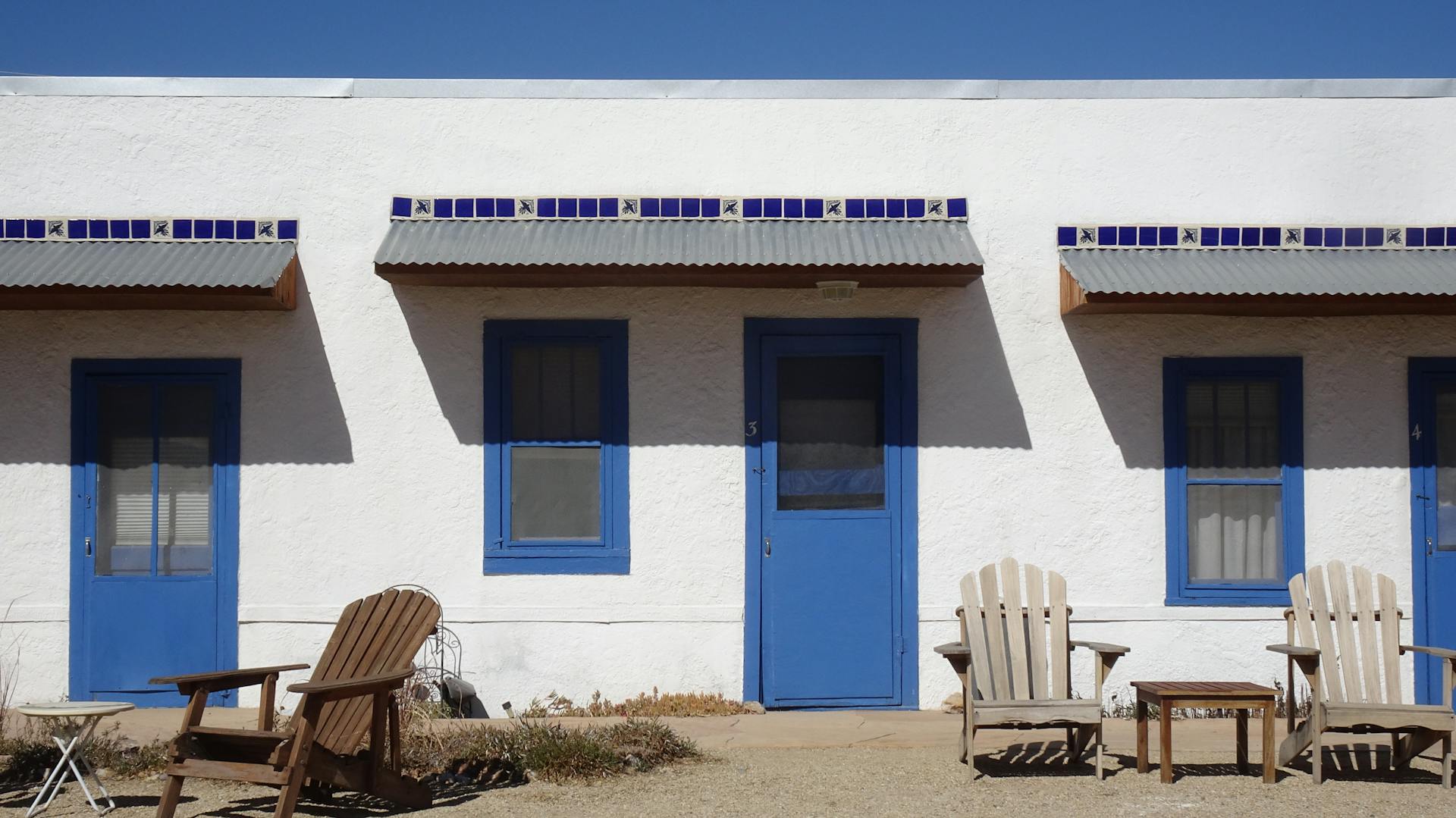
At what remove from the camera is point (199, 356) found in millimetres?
8062

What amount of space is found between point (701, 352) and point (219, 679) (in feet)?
11.4

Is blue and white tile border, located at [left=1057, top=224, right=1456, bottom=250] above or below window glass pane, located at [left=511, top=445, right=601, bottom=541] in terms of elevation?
above

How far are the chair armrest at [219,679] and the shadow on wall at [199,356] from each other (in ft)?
7.88

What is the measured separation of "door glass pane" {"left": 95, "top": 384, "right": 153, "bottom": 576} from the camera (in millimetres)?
8086

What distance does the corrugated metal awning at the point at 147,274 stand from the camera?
24.2ft

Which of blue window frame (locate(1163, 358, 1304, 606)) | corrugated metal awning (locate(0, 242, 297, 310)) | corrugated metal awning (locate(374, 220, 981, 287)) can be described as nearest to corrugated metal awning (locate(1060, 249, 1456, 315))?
blue window frame (locate(1163, 358, 1304, 606))

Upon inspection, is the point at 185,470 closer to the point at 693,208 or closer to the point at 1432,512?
the point at 693,208

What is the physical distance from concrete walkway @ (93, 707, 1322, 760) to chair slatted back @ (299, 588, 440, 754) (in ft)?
4.41

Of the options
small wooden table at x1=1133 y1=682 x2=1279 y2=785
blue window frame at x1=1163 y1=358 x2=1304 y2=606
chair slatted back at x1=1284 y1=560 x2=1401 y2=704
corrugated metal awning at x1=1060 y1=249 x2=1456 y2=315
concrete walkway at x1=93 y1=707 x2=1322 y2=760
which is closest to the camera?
small wooden table at x1=1133 y1=682 x2=1279 y2=785

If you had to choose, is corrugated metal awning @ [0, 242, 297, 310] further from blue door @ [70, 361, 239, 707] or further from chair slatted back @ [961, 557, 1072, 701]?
chair slatted back @ [961, 557, 1072, 701]

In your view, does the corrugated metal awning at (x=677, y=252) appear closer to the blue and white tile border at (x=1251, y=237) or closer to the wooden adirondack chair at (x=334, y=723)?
the blue and white tile border at (x=1251, y=237)

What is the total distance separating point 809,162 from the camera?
8.28m

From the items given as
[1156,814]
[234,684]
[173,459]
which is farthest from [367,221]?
[1156,814]

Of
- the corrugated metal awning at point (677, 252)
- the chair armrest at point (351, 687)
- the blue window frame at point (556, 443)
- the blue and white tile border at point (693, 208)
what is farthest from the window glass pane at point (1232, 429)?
the chair armrest at point (351, 687)
